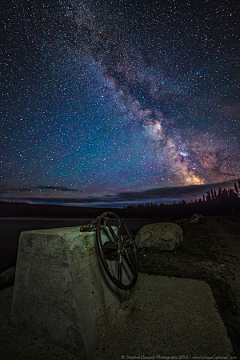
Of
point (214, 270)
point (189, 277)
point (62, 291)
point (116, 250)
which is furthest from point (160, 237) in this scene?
point (62, 291)

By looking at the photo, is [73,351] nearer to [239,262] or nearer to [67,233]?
[67,233]

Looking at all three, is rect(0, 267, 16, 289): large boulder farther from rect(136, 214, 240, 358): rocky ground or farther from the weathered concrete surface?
rect(136, 214, 240, 358): rocky ground

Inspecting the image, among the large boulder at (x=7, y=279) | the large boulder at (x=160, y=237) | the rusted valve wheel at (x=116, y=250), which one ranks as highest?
the rusted valve wheel at (x=116, y=250)

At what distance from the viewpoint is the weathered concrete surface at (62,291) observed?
2461 millimetres

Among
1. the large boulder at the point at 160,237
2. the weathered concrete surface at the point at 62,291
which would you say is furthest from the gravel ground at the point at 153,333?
the large boulder at the point at 160,237

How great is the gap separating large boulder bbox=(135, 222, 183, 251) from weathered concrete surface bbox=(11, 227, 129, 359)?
15.9 ft

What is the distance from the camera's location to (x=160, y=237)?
7641 mm

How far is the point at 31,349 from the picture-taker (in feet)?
8.11

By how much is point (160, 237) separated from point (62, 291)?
19.2 feet

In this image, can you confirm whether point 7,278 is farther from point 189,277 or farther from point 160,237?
point 160,237

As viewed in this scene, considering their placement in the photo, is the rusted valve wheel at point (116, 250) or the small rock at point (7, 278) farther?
the small rock at point (7, 278)

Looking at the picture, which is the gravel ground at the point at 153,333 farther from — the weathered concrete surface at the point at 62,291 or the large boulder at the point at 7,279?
the large boulder at the point at 7,279

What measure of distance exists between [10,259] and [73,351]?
1094 cm

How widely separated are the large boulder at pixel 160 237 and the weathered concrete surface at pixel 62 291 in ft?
15.9
